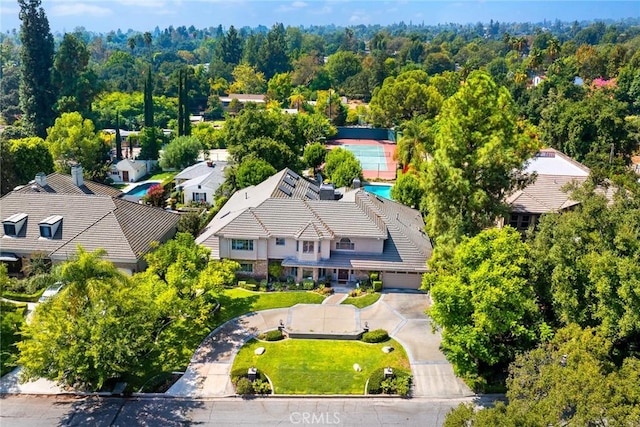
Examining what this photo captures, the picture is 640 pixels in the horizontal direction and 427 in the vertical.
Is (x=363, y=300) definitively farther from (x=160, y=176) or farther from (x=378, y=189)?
(x=160, y=176)

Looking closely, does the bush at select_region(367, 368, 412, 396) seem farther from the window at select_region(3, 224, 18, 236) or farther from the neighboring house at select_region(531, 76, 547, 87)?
the neighboring house at select_region(531, 76, 547, 87)

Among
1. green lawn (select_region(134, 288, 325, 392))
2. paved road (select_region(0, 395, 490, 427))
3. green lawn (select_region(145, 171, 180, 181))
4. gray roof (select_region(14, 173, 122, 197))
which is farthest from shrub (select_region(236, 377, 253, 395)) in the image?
green lawn (select_region(145, 171, 180, 181))

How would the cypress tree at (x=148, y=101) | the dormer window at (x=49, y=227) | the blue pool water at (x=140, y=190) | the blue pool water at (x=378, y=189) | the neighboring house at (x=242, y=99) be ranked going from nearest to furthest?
the dormer window at (x=49, y=227) < the blue pool water at (x=140, y=190) < the blue pool water at (x=378, y=189) < the cypress tree at (x=148, y=101) < the neighboring house at (x=242, y=99)

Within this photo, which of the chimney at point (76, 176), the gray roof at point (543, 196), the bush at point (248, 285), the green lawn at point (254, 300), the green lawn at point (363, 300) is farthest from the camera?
the chimney at point (76, 176)

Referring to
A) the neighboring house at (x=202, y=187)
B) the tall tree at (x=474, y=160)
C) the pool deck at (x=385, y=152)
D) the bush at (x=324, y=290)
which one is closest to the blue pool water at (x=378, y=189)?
the pool deck at (x=385, y=152)

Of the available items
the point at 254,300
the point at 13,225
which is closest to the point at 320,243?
the point at 254,300

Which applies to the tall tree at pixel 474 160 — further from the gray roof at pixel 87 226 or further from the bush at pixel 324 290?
the gray roof at pixel 87 226

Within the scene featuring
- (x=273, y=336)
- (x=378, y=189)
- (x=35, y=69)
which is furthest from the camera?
(x=35, y=69)

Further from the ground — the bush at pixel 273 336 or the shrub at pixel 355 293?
the shrub at pixel 355 293
